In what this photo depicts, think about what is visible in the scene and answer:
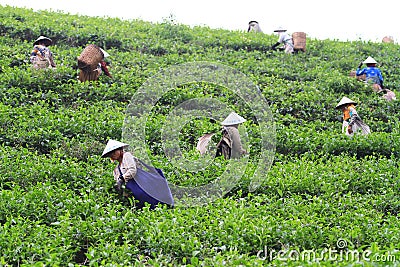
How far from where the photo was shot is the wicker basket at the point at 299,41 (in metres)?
19.2

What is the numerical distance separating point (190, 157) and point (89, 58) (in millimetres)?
4817

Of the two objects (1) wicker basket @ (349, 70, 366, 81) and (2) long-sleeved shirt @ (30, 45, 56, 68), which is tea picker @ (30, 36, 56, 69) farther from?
(1) wicker basket @ (349, 70, 366, 81)

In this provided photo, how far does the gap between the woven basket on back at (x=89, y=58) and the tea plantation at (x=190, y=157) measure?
396 mm

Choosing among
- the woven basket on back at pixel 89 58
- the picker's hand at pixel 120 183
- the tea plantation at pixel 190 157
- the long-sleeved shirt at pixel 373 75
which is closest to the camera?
the tea plantation at pixel 190 157

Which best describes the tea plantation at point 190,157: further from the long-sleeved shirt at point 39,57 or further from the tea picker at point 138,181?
the long-sleeved shirt at point 39,57

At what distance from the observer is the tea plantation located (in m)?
7.67

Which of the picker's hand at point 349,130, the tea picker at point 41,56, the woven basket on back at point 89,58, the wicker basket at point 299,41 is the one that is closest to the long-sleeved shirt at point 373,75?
the wicker basket at point 299,41

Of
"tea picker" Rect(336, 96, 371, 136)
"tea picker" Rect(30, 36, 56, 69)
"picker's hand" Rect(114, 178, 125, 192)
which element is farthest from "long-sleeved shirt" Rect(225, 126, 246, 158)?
"tea picker" Rect(30, 36, 56, 69)

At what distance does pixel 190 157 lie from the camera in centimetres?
1102

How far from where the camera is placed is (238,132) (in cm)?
1164

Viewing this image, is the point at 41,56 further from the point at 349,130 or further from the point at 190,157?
the point at 349,130

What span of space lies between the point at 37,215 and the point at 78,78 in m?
6.86

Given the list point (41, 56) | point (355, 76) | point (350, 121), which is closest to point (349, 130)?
point (350, 121)

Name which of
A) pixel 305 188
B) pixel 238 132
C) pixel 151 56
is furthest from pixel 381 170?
pixel 151 56
